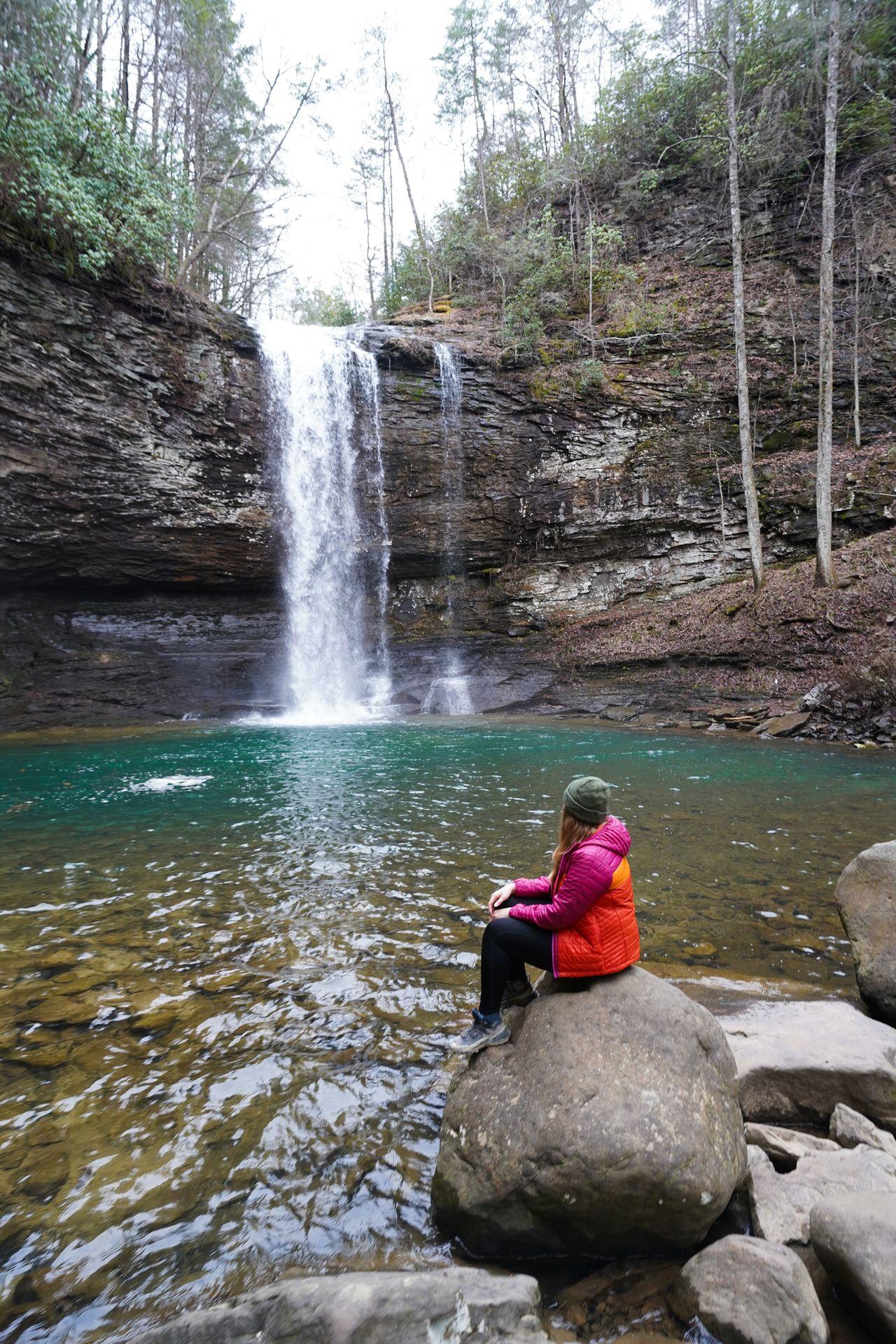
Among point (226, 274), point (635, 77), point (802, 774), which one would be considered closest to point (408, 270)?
point (226, 274)

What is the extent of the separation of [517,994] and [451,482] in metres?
18.9

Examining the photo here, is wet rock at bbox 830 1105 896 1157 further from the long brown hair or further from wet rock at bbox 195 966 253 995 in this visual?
wet rock at bbox 195 966 253 995

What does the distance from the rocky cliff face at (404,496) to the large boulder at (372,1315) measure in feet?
58.2

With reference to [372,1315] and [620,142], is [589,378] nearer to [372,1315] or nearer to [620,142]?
[620,142]

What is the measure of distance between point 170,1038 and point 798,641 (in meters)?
15.0

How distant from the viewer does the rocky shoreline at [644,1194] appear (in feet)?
5.50

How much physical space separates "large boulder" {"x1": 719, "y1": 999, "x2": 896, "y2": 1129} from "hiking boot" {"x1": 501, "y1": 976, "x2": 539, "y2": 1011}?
95cm

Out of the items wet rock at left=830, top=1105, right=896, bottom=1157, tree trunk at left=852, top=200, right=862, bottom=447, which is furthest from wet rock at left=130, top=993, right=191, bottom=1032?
tree trunk at left=852, top=200, right=862, bottom=447

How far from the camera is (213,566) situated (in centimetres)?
1909

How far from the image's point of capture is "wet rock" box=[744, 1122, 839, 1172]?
239 centimetres

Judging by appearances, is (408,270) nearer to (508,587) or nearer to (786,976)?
(508,587)

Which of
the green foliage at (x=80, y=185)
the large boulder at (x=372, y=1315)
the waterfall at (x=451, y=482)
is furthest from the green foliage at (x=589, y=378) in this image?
the large boulder at (x=372, y=1315)

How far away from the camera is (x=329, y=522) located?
2000 cm

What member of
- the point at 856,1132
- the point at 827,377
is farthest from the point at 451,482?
the point at 856,1132
